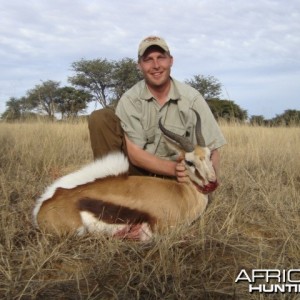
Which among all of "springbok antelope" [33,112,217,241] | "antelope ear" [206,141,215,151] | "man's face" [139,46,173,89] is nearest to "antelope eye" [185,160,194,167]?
"springbok antelope" [33,112,217,241]

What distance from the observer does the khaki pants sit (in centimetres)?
418

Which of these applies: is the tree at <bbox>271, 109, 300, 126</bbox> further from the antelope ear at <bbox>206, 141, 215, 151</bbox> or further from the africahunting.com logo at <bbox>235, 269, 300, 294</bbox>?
the africahunting.com logo at <bbox>235, 269, 300, 294</bbox>

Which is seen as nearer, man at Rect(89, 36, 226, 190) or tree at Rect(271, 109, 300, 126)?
man at Rect(89, 36, 226, 190)

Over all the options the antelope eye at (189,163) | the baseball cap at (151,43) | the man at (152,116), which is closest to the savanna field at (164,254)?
the antelope eye at (189,163)

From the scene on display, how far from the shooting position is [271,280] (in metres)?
2.33

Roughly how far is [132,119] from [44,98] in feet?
42.3

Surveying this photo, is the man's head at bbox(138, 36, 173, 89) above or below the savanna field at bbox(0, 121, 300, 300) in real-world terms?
above

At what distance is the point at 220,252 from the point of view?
9.34 feet

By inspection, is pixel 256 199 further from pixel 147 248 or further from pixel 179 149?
pixel 147 248

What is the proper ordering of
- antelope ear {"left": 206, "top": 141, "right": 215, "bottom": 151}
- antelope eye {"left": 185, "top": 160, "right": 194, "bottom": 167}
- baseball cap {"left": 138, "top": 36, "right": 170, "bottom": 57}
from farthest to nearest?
baseball cap {"left": 138, "top": 36, "right": 170, "bottom": 57}
antelope ear {"left": 206, "top": 141, "right": 215, "bottom": 151}
antelope eye {"left": 185, "top": 160, "right": 194, "bottom": 167}

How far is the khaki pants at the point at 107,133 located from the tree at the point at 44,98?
341cm

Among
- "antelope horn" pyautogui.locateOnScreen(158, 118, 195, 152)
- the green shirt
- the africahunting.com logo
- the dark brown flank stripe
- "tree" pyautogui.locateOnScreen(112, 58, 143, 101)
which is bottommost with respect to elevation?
the africahunting.com logo

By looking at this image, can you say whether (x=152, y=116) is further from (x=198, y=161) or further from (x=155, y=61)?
(x=198, y=161)

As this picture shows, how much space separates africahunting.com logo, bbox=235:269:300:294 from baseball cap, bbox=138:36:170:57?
89.6 inches
